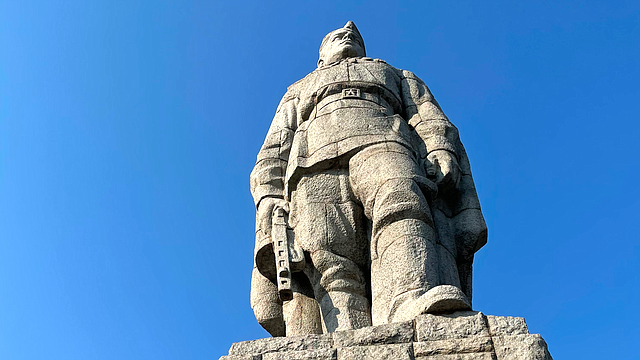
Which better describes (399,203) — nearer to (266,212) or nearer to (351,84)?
(266,212)

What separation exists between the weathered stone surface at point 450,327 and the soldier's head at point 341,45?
4.43 m

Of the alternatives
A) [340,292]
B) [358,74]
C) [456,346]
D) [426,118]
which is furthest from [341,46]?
[456,346]

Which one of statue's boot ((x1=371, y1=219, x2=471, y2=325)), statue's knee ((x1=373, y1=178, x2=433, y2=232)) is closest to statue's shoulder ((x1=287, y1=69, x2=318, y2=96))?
statue's knee ((x1=373, y1=178, x2=433, y2=232))

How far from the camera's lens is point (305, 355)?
190 inches

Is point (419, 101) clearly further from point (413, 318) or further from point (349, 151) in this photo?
point (413, 318)

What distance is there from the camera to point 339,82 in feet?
24.9

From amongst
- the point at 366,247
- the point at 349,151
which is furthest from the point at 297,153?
the point at 366,247

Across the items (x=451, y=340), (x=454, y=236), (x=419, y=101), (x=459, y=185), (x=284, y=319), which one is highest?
(x=419, y=101)

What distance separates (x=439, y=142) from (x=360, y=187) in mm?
1026

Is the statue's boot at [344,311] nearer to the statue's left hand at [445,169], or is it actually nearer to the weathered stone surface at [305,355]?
the weathered stone surface at [305,355]

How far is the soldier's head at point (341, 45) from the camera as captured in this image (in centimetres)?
872

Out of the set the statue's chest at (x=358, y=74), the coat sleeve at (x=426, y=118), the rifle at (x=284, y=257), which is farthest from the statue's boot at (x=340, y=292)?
the statue's chest at (x=358, y=74)

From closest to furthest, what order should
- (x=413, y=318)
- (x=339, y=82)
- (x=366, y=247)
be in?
1. (x=413, y=318)
2. (x=366, y=247)
3. (x=339, y=82)

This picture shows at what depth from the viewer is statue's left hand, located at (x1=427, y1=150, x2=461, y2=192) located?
682 cm
